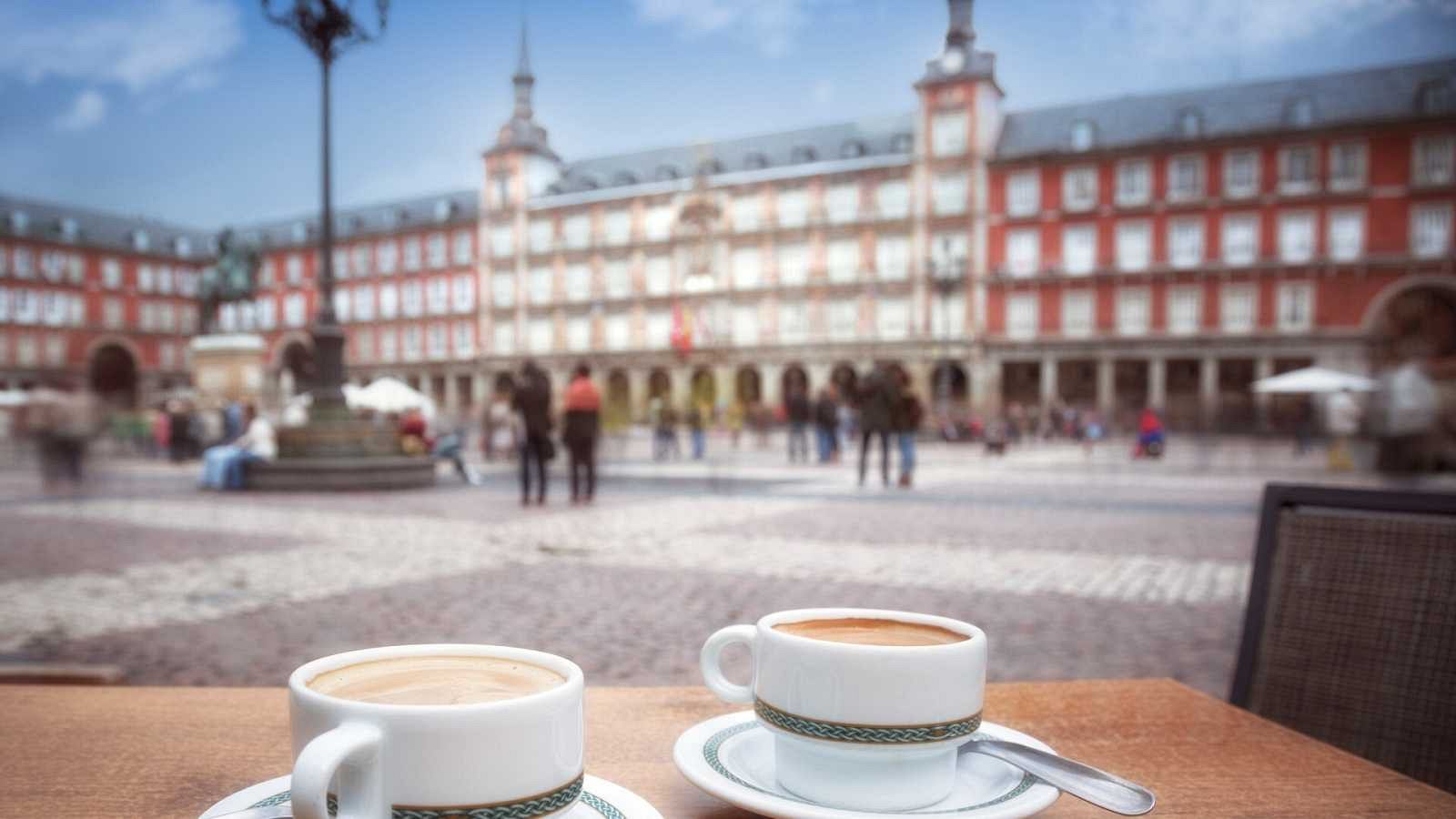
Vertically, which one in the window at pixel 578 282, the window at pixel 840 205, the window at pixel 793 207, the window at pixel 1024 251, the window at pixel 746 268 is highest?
the window at pixel 1024 251

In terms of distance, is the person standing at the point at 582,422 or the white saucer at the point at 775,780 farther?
the person standing at the point at 582,422

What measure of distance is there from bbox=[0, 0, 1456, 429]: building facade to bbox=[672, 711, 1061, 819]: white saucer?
5.21ft

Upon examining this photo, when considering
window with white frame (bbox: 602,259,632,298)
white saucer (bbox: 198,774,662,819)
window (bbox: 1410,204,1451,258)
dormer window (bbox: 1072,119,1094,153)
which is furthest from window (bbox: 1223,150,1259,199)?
white saucer (bbox: 198,774,662,819)

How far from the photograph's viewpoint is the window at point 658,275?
8078mm

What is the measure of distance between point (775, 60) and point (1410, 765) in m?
1.63

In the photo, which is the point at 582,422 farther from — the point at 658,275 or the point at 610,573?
the point at 610,573

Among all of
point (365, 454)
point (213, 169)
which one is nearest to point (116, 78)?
point (213, 169)

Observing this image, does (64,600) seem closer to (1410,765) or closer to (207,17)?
(207,17)

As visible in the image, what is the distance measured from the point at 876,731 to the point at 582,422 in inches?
317

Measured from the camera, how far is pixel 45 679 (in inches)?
61.5

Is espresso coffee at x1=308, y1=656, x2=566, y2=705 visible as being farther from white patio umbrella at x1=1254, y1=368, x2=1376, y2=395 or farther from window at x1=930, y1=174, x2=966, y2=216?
white patio umbrella at x1=1254, y1=368, x2=1376, y2=395

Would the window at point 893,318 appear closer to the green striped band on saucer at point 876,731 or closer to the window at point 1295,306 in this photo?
the window at point 1295,306

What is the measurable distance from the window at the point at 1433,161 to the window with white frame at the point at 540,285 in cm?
2188

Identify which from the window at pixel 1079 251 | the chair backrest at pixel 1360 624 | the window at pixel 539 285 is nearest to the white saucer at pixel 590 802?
the chair backrest at pixel 1360 624
